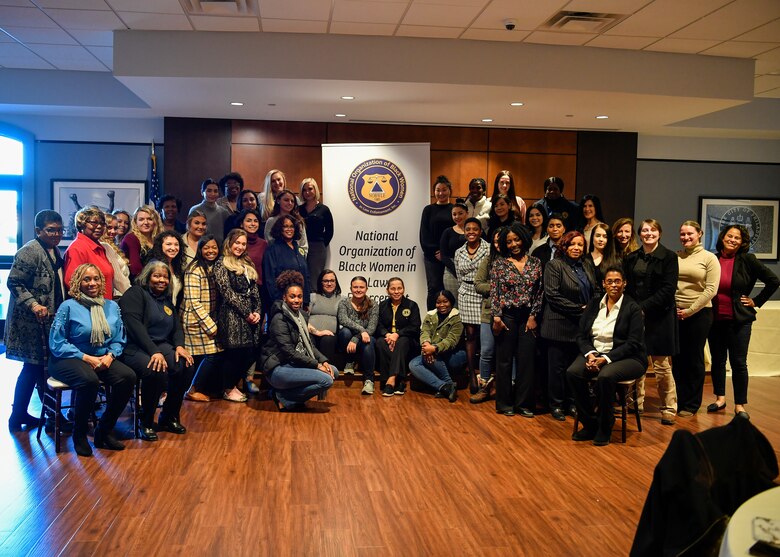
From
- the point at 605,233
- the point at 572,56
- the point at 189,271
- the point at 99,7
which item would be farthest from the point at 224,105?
the point at 605,233

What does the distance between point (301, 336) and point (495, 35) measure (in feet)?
10.5

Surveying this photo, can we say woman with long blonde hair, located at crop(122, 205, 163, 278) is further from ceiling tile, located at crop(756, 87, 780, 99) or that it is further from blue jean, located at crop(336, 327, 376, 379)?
ceiling tile, located at crop(756, 87, 780, 99)

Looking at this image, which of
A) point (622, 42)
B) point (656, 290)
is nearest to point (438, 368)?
point (656, 290)

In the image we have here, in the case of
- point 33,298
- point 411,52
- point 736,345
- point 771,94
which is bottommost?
point 736,345

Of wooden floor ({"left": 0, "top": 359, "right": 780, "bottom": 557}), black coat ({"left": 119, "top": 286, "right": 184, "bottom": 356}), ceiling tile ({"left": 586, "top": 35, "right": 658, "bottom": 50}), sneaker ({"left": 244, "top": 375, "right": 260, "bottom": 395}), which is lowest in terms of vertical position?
wooden floor ({"left": 0, "top": 359, "right": 780, "bottom": 557})

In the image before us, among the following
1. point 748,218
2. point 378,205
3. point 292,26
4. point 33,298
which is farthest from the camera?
point 748,218

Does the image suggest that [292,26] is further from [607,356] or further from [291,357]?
[607,356]

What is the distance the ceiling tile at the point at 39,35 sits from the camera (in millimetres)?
6500

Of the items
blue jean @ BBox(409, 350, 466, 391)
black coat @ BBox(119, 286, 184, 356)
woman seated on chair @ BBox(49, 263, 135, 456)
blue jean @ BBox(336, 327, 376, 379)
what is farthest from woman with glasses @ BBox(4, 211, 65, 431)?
blue jean @ BBox(409, 350, 466, 391)

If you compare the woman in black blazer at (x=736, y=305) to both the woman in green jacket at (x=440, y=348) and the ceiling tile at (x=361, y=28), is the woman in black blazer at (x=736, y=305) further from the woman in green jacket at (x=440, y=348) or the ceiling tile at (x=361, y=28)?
the ceiling tile at (x=361, y=28)

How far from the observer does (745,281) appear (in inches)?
236

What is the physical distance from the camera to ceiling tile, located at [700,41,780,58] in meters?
6.69

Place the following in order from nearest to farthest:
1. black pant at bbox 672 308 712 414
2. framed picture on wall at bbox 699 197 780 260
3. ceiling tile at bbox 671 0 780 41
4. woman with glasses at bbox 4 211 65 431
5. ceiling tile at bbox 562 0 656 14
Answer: woman with glasses at bbox 4 211 65 431 → ceiling tile at bbox 562 0 656 14 → ceiling tile at bbox 671 0 780 41 → black pant at bbox 672 308 712 414 → framed picture on wall at bbox 699 197 780 260

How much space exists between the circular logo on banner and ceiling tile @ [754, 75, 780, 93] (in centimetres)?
426
